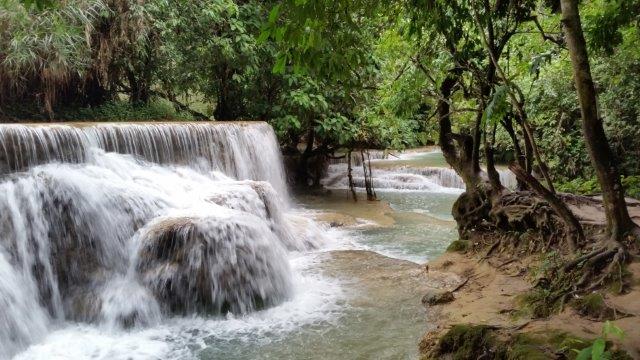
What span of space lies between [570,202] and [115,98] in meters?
12.4

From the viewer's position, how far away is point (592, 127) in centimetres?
391

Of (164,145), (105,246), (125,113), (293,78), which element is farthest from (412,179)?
(105,246)

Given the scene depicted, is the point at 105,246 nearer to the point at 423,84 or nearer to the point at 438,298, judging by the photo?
the point at 438,298

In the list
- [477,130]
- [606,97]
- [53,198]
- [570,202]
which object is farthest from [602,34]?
[53,198]

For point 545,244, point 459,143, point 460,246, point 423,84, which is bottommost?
point 460,246

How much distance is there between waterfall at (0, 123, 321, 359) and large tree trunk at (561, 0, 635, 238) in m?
3.98

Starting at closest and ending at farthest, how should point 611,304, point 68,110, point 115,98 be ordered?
1. point 611,304
2. point 68,110
3. point 115,98

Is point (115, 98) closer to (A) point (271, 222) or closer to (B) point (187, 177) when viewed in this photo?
(B) point (187, 177)

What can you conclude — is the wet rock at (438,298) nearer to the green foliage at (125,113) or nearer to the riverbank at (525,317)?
the riverbank at (525,317)

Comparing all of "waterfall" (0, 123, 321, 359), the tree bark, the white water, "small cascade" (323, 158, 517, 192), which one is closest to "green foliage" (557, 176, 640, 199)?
the tree bark

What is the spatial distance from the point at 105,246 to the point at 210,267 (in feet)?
5.25

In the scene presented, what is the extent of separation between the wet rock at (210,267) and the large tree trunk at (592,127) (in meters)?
3.94

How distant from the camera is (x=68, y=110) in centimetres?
1301

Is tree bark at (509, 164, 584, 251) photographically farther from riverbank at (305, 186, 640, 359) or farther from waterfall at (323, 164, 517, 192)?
waterfall at (323, 164, 517, 192)
